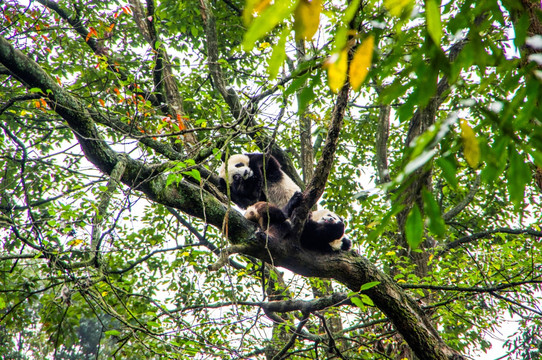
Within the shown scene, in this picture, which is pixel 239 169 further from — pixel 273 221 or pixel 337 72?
pixel 337 72

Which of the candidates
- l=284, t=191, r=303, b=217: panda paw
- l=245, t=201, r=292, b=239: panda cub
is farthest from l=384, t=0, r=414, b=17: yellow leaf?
l=245, t=201, r=292, b=239: panda cub

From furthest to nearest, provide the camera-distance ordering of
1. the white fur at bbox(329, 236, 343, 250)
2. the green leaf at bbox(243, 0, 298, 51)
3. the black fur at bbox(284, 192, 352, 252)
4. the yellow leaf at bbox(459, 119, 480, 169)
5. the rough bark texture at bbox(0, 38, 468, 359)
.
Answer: the white fur at bbox(329, 236, 343, 250)
the black fur at bbox(284, 192, 352, 252)
the rough bark texture at bbox(0, 38, 468, 359)
the yellow leaf at bbox(459, 119, 480, 169)
the green leaf at bbox(243, 0, 298, 51)

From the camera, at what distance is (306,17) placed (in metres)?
0.82

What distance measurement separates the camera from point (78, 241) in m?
3.60

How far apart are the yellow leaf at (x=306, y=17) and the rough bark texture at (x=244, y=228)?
2.47m

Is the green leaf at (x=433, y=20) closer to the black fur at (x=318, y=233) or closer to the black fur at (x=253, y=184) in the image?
the black fur at (x=318, y=233)

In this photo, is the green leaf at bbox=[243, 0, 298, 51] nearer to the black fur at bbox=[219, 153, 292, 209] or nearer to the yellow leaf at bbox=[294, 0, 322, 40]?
the yellow leaf at bbox=[294, 0, 322, 40]

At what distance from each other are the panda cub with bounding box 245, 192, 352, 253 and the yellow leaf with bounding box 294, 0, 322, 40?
2650 millimetres

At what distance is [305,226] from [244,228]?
0.68 m

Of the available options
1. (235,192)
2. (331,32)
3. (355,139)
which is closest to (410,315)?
(235,192)

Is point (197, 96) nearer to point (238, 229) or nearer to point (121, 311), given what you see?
point (121, 311)

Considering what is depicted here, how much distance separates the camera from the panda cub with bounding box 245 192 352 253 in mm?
3586

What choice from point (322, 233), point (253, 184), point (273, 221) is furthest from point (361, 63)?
point (253, 184)

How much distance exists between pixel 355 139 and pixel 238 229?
17.3 feet
